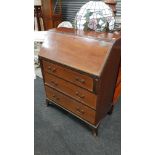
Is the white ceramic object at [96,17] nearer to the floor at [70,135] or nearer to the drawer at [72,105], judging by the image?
the drawer at [72,105]

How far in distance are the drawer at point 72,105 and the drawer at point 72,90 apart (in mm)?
68

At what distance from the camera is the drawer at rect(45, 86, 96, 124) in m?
1.58

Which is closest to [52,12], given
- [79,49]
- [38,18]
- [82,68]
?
[38,18]

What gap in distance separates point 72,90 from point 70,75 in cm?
17

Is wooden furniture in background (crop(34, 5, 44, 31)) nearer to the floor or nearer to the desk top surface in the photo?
the desk top surface

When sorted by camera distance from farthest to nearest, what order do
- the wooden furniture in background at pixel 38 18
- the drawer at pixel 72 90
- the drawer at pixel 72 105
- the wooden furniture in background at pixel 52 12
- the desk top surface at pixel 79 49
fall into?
the wooden furniture in background at pixel 38 18, the wooden furniture in background at pixel 52 12, the drawer at pixel 72 105, the drawer at pixel 72 90, the desk top surface at pixel 79 49

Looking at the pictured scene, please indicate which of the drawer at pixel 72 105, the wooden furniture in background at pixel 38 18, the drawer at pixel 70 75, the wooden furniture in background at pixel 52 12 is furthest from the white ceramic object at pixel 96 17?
the wooden furniture in background at pixel 38 18

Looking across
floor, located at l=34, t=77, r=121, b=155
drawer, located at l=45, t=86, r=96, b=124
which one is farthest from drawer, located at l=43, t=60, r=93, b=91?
floor, located at l=34, t=77, r=121, b=155

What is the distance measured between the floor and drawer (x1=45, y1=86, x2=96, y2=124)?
0.20 metres

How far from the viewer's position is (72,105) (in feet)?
5.62

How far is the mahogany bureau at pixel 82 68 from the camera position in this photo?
51.4 inches

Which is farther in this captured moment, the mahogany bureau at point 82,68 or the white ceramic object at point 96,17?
the white ceramic object at point 96,17
